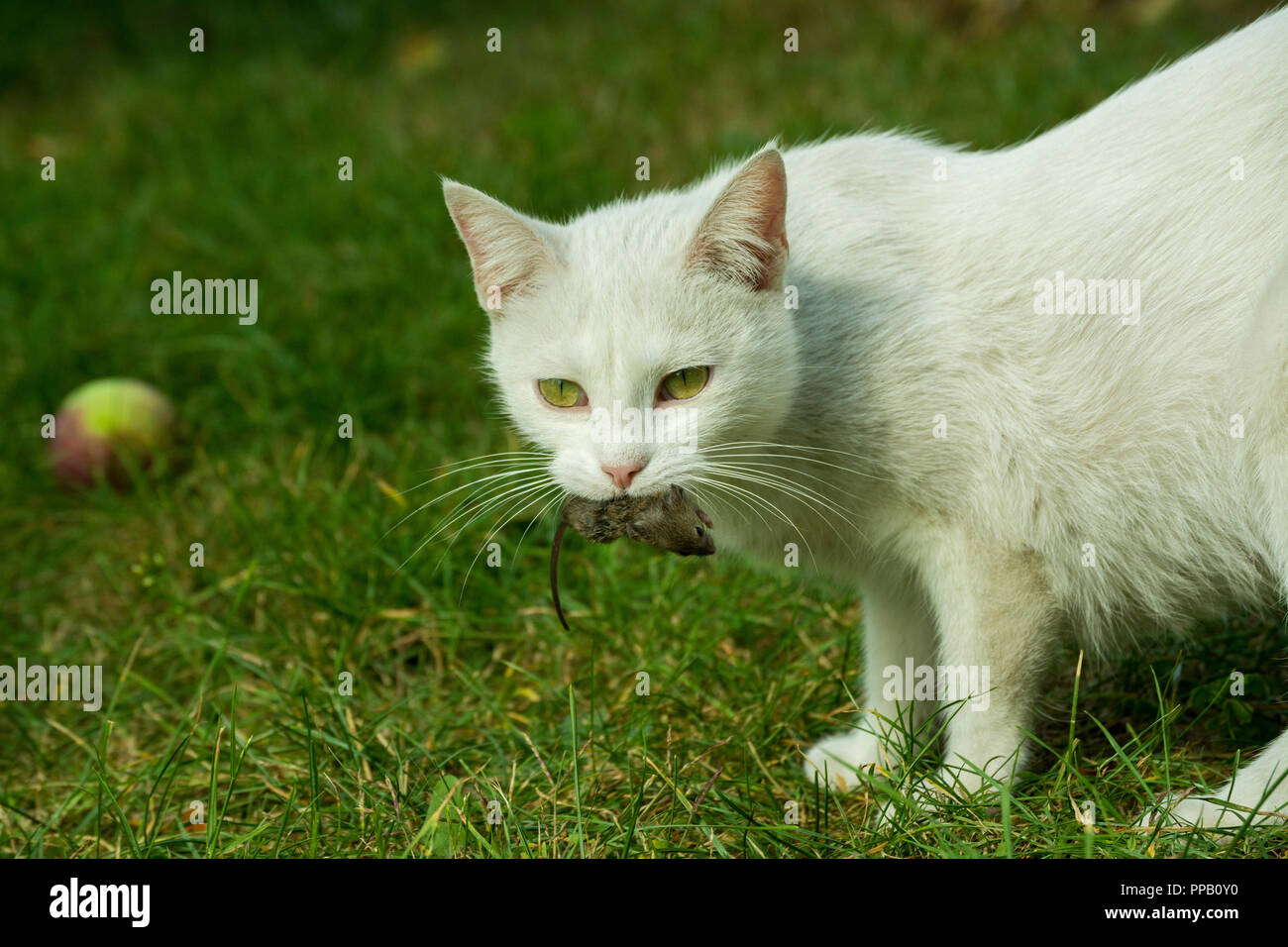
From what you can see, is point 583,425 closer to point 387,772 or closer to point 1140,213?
point 387,772

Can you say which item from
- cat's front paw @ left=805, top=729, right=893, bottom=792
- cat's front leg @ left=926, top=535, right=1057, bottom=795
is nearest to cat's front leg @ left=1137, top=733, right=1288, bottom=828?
cat's front leg @ left=926, top=535, right=1057, bottom=795

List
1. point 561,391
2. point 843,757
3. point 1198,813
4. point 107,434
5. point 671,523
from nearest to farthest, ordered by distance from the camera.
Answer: point 1198,813 → point 671,523 → point 561,391 → point 843,757 → point 107,434

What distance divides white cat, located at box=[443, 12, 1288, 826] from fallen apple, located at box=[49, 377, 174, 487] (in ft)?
6.98

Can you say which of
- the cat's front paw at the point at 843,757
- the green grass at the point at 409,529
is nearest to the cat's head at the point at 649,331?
the green grass at the point at 409,529

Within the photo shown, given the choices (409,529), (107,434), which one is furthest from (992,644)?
(107,434)

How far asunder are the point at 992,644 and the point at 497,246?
53.9 inches

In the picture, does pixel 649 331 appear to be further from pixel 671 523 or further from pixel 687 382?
pixel 671 523

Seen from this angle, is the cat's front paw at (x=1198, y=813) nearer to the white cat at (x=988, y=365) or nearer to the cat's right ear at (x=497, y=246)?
the white cat at (x=988, y=365)

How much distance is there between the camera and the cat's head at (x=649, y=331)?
2469 mm

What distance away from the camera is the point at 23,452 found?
4492 millimetres

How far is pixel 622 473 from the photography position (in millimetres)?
2408

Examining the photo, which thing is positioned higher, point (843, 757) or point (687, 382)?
point (687, 382)

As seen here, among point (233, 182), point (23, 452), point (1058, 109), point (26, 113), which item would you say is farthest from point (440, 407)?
point (26, 113)
